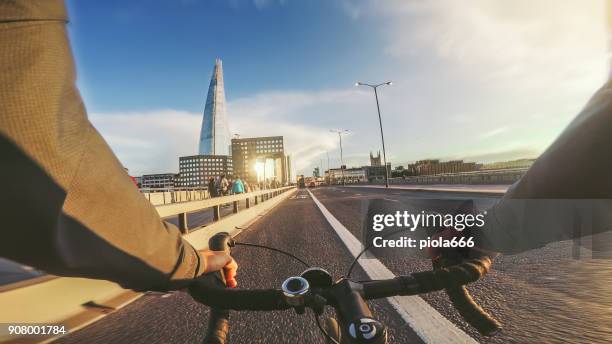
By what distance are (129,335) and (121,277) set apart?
1.90m

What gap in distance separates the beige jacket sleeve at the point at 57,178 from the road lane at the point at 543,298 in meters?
1.23

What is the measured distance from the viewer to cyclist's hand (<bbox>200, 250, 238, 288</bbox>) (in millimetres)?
1101

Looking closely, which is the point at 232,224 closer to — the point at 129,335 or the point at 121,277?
the point at 129,335

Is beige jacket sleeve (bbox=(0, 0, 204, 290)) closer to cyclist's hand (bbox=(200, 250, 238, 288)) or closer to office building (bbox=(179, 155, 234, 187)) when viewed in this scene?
cyclist's hand (bbox=(200, 250, 238, 288))

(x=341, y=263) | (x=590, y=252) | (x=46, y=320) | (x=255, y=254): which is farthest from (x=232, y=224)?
(x=590, y=252)

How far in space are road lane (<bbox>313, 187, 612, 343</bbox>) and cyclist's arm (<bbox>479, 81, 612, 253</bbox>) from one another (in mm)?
451

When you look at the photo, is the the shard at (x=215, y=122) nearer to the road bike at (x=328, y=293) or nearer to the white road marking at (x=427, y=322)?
the white road marking at (x=427, y=322)

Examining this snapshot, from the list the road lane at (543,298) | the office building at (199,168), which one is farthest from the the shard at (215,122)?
the road lane at (543,298)

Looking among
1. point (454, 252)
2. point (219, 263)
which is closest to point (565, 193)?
point (454, 252)

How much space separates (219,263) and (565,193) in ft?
4.20

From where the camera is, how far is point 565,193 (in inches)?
41.2

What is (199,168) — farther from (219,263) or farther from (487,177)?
(219,263)

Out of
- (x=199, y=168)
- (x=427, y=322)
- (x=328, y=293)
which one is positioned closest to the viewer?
(x=328, y=293)

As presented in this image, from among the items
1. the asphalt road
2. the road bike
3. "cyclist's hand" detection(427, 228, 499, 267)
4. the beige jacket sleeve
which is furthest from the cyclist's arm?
the beige jacket sleeve
